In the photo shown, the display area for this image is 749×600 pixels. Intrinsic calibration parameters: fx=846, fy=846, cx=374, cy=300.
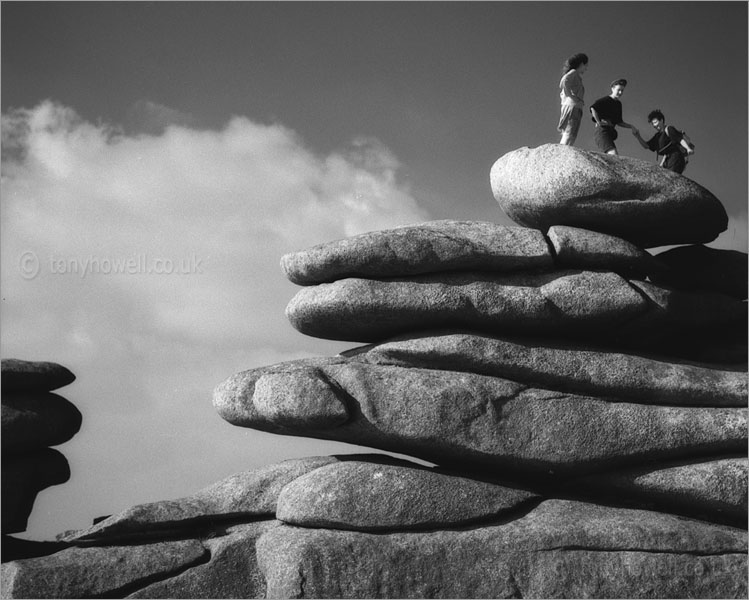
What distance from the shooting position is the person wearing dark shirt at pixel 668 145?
694 inches

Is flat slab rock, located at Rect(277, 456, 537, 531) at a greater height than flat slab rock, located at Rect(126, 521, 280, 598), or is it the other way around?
flat slab rock, located at Rect(277, 456, 537, 531)

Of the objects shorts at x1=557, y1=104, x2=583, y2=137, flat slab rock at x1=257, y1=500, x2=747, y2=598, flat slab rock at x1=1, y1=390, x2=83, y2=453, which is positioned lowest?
flat slab rock at x1=257, y1=500, x2=747, y2=598

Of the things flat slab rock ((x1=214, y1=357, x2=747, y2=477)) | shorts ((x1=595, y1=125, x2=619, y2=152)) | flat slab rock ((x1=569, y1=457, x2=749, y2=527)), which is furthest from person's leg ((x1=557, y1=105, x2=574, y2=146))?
flat slab rock ((x1=569, y1=457, x2=749, y2=527))

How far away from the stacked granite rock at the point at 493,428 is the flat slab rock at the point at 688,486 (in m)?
0.03

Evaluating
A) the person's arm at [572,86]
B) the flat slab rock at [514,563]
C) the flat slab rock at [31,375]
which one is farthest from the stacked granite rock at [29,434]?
the person's arm at [572,86]

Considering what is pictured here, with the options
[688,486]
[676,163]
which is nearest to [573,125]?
[676,163]

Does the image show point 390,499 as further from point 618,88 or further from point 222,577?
point 618,88

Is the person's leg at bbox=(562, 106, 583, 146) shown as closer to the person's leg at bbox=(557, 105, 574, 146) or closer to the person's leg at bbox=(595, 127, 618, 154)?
the person's leg at bbox=(557, 105, 574, 146)

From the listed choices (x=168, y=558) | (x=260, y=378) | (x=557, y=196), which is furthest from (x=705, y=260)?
(x=168, y=558)

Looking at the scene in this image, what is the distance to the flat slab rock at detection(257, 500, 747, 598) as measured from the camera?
12391 mm

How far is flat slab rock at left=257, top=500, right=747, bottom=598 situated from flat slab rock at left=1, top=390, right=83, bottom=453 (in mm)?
7322

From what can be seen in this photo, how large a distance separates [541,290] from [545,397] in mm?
1912

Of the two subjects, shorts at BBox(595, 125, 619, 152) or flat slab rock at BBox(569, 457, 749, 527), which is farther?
shorts at BBox(595, 125, 619, 152)

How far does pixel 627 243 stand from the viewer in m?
15.4
